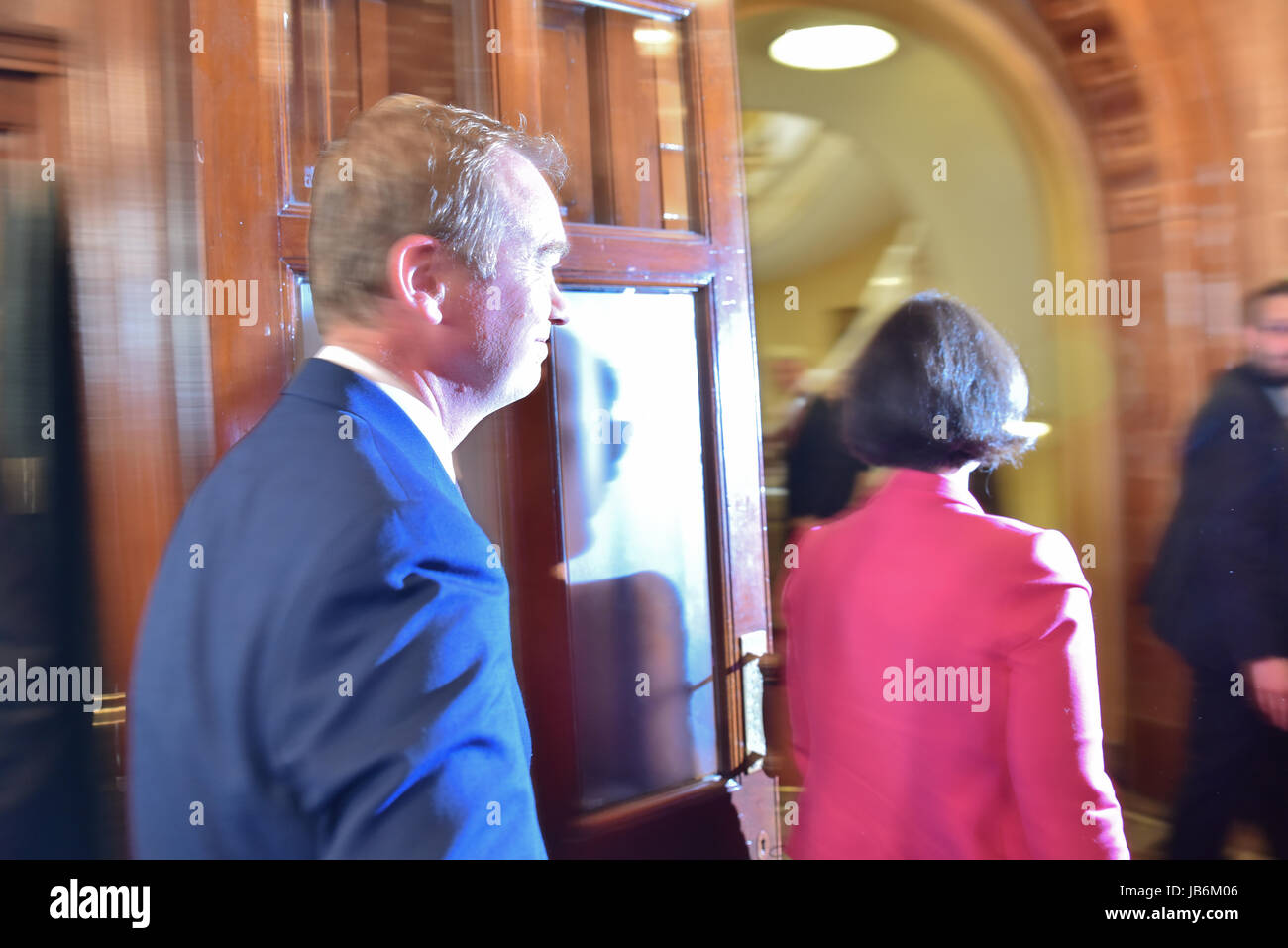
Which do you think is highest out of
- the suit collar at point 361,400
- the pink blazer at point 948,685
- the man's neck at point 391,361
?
the man's neck at point 391,361

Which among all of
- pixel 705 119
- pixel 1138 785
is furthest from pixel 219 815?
pixel 1138 785

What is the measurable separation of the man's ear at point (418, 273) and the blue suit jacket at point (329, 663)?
0.43ft

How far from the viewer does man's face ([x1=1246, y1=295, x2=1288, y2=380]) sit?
1189 millimetres

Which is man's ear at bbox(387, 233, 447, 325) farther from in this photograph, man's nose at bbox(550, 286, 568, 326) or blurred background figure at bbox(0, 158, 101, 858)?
blurred background figure at bbox(0, 158, 101, 858)

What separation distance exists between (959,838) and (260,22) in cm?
119

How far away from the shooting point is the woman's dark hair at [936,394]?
942mm

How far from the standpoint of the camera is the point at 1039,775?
33.1 inches

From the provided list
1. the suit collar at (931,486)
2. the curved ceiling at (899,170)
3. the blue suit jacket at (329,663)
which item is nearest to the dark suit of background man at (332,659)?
the blue suit jacket at (329,663)

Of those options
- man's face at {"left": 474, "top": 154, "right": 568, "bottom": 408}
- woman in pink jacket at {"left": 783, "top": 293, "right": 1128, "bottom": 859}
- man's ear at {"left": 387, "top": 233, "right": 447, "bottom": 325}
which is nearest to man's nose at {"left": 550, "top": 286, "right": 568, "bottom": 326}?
man's face at {"left": 474, "top": 154, "right": 568, "bottom": 408}

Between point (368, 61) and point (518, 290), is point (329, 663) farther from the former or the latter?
point (368, 61)

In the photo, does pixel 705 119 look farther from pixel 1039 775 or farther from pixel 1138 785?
pixel 1138 785

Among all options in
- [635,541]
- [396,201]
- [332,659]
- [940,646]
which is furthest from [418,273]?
[940,646]

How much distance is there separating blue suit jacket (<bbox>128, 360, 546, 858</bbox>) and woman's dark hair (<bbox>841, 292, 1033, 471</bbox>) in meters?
0.52

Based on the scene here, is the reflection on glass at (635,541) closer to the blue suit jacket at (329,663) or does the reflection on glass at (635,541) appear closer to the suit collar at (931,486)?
the suit collar at (931,486)
